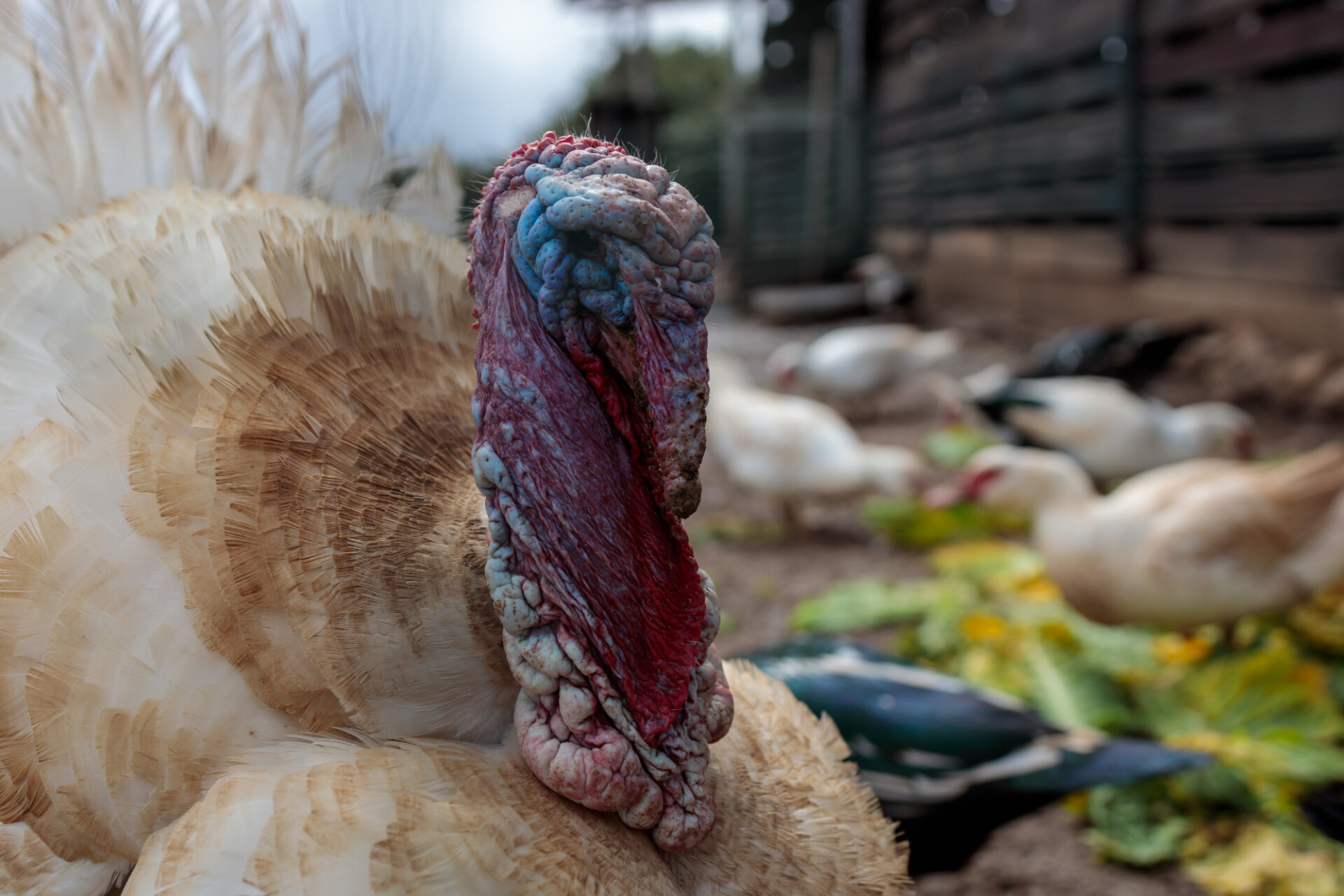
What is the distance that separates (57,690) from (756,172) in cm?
1419

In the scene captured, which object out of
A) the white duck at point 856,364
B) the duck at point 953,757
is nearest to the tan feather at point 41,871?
the duck at point 953,757

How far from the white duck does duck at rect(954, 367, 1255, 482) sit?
2116 millimetres

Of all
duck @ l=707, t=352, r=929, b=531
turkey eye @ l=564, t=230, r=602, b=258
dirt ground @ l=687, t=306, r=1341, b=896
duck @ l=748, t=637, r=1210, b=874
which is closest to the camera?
turkey eye @ l=564, t=230, r=602, b=258

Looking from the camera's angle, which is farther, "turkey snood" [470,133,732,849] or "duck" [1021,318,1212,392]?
"duck" [1021,318,1212,392]

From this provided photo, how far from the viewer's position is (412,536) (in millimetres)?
1371

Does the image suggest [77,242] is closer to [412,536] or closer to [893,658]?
[412,536]

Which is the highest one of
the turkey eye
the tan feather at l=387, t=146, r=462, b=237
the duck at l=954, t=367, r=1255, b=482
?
the tan feather at l=387, t=146, r=462, b=237

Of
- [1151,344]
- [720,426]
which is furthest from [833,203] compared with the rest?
[720,426]

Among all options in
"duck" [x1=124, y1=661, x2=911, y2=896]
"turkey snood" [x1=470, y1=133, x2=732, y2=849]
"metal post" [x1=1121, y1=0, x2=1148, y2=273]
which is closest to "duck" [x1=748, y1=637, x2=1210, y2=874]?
"duck" [x1=124, y1=661, x2=911, y2=896]

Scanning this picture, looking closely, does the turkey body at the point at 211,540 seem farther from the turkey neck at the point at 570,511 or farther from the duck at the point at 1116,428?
the duck at the point at 1116,428

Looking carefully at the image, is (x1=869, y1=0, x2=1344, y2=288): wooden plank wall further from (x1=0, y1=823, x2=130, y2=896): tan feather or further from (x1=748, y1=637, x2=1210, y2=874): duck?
(x1=0, y1=823, x2=130, y2=896): tan feather

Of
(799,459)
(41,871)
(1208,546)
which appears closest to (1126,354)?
(799,459)

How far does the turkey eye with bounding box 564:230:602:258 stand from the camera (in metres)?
1.23

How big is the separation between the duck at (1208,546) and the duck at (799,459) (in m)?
1.56
